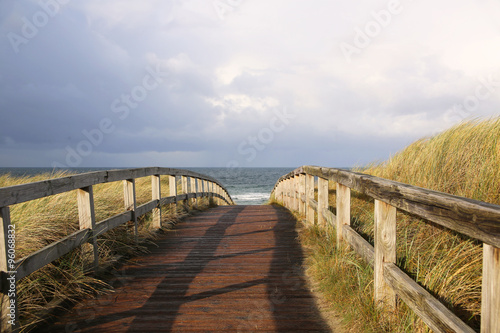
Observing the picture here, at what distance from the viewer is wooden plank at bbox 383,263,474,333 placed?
1825mm

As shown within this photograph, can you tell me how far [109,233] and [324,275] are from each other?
3051 millimetres

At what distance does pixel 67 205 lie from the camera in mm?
5562

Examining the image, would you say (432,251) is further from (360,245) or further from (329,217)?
(329,217)

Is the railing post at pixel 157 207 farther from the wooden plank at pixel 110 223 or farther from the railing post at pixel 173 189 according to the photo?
the wooden plank at pixel 110 223

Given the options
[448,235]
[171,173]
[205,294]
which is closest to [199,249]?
[205,294]

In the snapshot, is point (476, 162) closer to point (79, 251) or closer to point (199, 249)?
point (199, 249)

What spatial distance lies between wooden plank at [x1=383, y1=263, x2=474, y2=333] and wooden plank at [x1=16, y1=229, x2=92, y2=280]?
9.27 feet

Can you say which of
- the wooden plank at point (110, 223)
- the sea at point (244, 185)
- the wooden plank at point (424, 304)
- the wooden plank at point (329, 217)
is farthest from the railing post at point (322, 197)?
the sea at point (244, 185)

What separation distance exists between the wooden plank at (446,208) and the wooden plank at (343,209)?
0.88 metres

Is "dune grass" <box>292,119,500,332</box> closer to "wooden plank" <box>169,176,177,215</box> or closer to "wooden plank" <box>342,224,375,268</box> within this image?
"wooden plank" <box>342,224,375,268</box>

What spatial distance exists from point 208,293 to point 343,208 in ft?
5.92

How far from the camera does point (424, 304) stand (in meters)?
2.08

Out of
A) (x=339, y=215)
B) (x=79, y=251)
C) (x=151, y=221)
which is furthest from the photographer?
(x=151, y=221)

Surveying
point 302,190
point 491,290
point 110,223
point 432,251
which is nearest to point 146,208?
point 110,223
